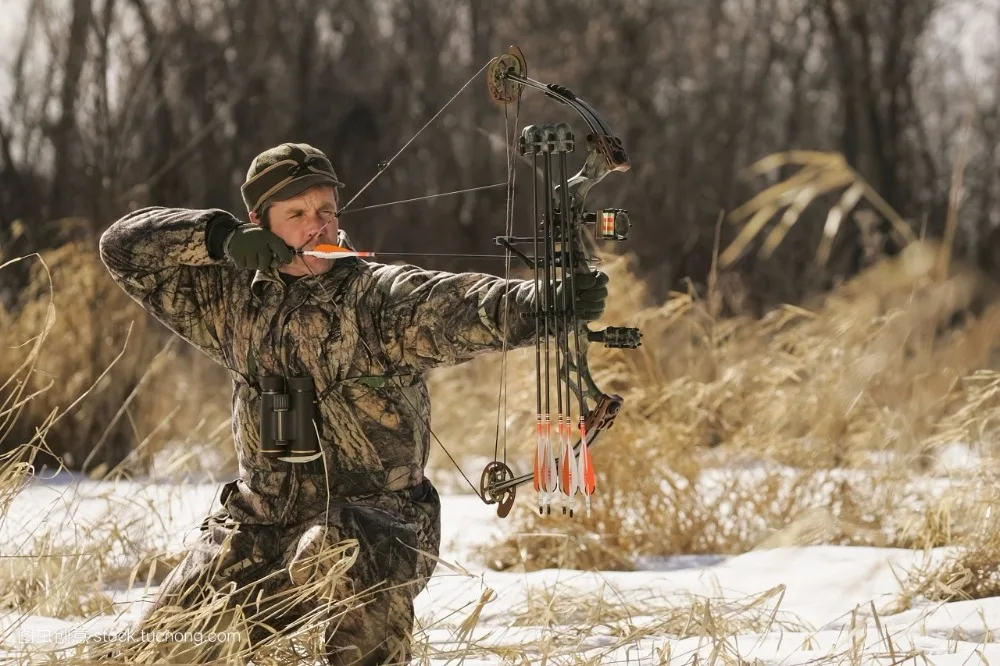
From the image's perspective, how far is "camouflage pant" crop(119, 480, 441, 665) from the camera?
321cm

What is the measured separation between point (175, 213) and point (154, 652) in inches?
52.0

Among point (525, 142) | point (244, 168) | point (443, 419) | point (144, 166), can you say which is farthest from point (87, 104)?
point (525, 142)

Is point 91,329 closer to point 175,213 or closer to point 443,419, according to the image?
point 443,419

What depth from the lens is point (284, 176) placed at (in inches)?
145

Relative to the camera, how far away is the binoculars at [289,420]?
353 cm

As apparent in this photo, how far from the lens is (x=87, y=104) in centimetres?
1118

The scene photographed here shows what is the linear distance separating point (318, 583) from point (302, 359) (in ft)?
2.47

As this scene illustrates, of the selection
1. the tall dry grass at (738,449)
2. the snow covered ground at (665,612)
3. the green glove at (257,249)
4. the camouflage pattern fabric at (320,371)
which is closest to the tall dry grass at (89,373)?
the snow covered ground at (665,612)

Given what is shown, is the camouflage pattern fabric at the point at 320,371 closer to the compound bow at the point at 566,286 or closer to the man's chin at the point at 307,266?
the man's chin at the point at 307,266

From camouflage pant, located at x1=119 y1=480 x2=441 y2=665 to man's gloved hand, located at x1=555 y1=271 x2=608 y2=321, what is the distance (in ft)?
2.39

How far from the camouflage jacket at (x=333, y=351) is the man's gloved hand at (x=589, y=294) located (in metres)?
0.39

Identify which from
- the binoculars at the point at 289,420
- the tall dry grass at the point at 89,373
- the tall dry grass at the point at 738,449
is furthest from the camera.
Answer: the tall dry grass at the point at 89,373

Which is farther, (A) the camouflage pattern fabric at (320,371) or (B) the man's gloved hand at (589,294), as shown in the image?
(A) the camouflage pattern fabric at (320,371)

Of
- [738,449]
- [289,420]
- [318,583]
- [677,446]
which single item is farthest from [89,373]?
[318,583]
